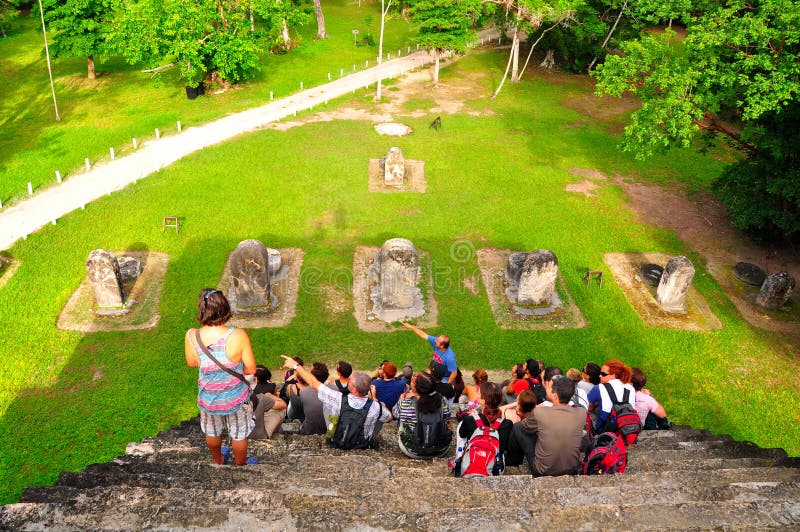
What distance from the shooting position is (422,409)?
727 centimetres

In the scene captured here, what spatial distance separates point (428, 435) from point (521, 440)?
1.20 metres

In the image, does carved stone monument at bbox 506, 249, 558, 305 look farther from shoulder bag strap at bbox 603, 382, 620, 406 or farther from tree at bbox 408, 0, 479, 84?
tree at bbox 408, 0, 479, 84

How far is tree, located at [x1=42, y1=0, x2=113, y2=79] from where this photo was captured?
89.9 ft

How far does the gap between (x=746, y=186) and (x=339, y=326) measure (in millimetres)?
14299

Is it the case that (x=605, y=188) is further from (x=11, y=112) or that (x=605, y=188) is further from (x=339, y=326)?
(x=11, y=112)

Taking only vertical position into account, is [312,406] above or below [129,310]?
above

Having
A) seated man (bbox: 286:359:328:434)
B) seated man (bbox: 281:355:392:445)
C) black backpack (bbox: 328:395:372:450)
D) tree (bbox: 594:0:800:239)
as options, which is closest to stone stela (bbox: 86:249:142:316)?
seated man (bbox: 286:359:328:434)

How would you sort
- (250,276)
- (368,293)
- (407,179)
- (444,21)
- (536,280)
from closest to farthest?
(250,276), (536,280), (368,293), (407,179), (444,21)

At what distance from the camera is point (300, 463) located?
6.93 metres

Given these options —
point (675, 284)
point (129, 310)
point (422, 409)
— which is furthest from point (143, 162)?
point (675, 284)

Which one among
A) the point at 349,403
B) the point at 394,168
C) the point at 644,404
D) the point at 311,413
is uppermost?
the point at 349,403

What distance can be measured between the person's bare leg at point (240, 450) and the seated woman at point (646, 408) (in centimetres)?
578

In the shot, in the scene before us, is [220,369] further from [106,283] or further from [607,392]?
[106,283]

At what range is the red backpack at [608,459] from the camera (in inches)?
270
